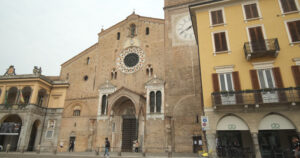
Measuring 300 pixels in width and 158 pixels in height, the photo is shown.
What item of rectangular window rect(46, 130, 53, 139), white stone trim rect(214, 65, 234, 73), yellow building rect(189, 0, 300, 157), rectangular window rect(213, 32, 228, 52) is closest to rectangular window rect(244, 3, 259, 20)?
yellow building rect(189, 0, 300, 157)

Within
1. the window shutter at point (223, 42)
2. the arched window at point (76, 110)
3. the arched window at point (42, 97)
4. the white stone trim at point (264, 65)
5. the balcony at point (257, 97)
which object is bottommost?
the balcony at point (257, 97)

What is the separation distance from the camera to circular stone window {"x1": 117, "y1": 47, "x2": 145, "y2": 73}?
23.5 meters

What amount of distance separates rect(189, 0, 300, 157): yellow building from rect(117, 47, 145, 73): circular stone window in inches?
404

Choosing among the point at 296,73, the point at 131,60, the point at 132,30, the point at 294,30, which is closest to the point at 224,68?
the point at 296,73

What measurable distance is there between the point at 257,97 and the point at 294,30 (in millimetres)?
5178

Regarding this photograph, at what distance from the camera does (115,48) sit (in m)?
25.4

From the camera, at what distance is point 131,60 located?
24.0 meters

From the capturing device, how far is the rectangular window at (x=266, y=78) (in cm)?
1203

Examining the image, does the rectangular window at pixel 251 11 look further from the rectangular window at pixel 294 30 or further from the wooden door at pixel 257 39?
the rectangular window at pixel 294 30

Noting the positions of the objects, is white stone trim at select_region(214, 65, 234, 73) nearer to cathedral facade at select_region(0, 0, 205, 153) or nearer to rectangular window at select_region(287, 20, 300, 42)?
rectangular window at select_region(287, 20, 300, 42)

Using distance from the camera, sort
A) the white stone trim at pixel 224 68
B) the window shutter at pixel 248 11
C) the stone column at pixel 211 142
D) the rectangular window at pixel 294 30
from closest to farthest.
A: the stone column at pixel 211 142 → the rectangular window at pixel 294 30 → the white stone trim at pixel 224 68 → the window shutter at pixel 248 11

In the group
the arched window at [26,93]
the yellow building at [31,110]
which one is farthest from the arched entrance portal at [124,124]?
the arched window at [26,93]

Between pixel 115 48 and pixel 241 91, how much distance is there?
17.4 m

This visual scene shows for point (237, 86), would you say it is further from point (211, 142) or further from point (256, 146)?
point (211, 142)
